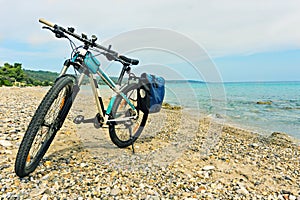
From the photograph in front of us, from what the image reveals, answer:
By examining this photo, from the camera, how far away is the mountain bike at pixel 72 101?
10.2 feet

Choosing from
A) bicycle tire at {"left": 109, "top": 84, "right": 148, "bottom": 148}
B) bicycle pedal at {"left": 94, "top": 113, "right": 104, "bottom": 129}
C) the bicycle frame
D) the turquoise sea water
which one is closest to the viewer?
the bicycle frame

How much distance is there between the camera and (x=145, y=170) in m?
4.12

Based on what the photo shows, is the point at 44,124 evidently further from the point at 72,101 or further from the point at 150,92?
the point at 150,92

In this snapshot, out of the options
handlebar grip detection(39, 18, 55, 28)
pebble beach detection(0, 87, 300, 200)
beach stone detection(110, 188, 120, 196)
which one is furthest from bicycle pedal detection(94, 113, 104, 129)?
handlebar grip detection(39, 18, 55, 28)

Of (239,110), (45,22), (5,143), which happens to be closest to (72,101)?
(45,22)

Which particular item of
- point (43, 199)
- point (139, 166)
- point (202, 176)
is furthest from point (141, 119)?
point (43, 199)

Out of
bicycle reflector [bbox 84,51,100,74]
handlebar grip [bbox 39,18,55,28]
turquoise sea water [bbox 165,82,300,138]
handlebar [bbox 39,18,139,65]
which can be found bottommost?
turquoise sea water [bbox 165,82,300,138]

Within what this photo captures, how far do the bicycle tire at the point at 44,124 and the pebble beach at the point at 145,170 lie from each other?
261mm

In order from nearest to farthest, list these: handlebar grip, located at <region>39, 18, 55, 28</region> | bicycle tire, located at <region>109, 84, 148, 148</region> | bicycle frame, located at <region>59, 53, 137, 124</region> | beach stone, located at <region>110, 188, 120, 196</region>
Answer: beach stone, located at <region>110, 188, 120, 196</region>, handlebar grip, located at <region>39, 18, 55, 28</region>, bicycle frame, located at <region>59, 53, 137, 124</region>, bicycle tire, located at <region>109, 84, 148, 148</region>

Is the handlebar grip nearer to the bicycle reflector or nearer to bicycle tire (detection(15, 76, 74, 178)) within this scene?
the bicycle reflector

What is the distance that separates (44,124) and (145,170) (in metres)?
1.91

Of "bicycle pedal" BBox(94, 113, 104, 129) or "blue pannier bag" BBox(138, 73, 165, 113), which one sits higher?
"blue pannier bag" BBox(138, 73, 165, 113)

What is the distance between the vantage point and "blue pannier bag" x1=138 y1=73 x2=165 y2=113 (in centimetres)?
490

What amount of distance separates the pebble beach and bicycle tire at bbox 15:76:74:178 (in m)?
0.26
